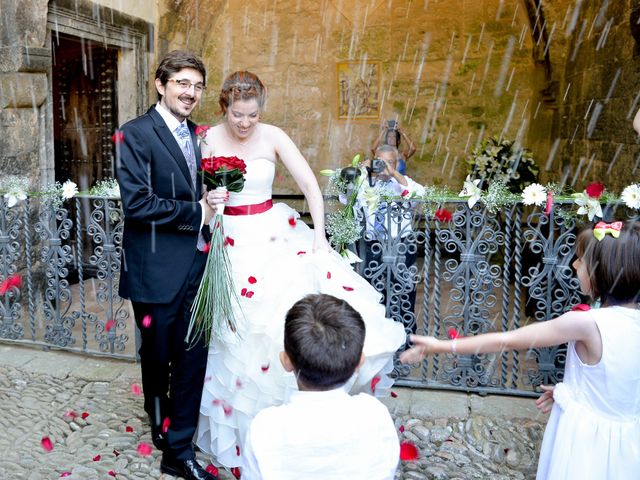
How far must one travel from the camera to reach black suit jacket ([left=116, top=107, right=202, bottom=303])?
105 inches

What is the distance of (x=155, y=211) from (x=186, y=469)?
3.98 feet

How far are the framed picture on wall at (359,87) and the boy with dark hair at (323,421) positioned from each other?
744 cm

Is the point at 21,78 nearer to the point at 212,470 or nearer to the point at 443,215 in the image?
the point at 443,215

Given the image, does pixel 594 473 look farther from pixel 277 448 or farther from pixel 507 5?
pixel 507 5

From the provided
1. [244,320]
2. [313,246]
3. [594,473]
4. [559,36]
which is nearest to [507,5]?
[559,36]

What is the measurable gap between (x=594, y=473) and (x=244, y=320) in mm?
1579

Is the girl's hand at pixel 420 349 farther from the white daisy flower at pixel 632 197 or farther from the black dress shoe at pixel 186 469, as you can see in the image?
the white daisy flower at pixel 632 197

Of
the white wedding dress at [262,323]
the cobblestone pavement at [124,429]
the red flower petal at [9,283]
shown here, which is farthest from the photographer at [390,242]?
the red flower petal at [9,283]

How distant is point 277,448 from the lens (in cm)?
162

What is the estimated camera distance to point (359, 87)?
890 cm

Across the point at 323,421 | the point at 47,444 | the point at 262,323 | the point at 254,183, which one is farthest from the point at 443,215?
the point at 47,444

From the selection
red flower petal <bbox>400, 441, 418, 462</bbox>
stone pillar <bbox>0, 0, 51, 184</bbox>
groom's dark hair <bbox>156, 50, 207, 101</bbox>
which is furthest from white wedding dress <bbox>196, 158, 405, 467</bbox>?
stone pillar <bbox>0, 0, 51, 184</bbox>

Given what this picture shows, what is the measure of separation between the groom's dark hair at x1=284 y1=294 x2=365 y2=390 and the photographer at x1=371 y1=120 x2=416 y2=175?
5.50 m

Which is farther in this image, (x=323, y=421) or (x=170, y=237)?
(x=170, y=237)
